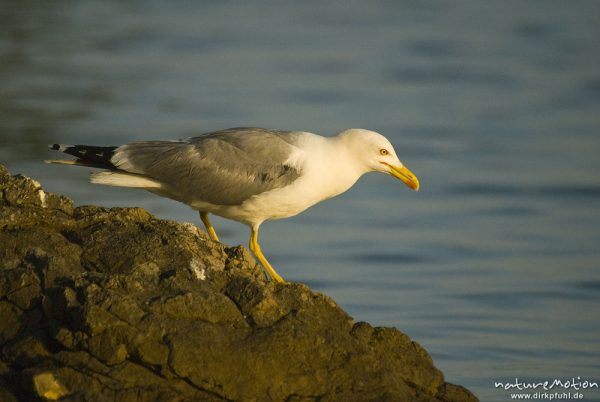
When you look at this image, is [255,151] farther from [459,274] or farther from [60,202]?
[459,274]

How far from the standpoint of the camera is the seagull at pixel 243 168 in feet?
27.3

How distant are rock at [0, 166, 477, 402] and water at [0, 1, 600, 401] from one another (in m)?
2.81

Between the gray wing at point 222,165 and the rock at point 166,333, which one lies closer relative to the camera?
the rock at point 166,333

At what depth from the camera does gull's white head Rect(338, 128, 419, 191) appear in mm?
8578

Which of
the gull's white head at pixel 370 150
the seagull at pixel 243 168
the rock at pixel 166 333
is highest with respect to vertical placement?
the gull's white head at pixel 370 150

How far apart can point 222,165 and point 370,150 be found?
101cm

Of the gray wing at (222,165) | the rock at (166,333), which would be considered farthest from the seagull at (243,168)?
the rock at (166,333)

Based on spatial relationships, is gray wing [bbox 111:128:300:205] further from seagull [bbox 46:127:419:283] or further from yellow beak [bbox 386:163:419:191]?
yellow beak [bbox 386:163:419:191]

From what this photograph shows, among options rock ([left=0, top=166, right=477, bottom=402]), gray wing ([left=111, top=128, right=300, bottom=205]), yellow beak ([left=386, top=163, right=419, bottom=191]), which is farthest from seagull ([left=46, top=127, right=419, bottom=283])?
rock ([left=0, top=166, right=477, bottom=402])

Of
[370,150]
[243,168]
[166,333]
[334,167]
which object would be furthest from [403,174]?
[166,333]

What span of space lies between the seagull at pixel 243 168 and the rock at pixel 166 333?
1.68m

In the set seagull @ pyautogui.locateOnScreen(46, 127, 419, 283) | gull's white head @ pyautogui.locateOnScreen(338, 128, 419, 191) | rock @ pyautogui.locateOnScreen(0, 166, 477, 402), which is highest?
gull's white head @ pyautogui.locateOnScreen(338, 128, 419, 191)

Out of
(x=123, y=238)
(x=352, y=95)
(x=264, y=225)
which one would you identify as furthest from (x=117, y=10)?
(x=123, y=238)

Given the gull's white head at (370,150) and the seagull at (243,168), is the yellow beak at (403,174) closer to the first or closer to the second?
the gull's white head at (370,150)
